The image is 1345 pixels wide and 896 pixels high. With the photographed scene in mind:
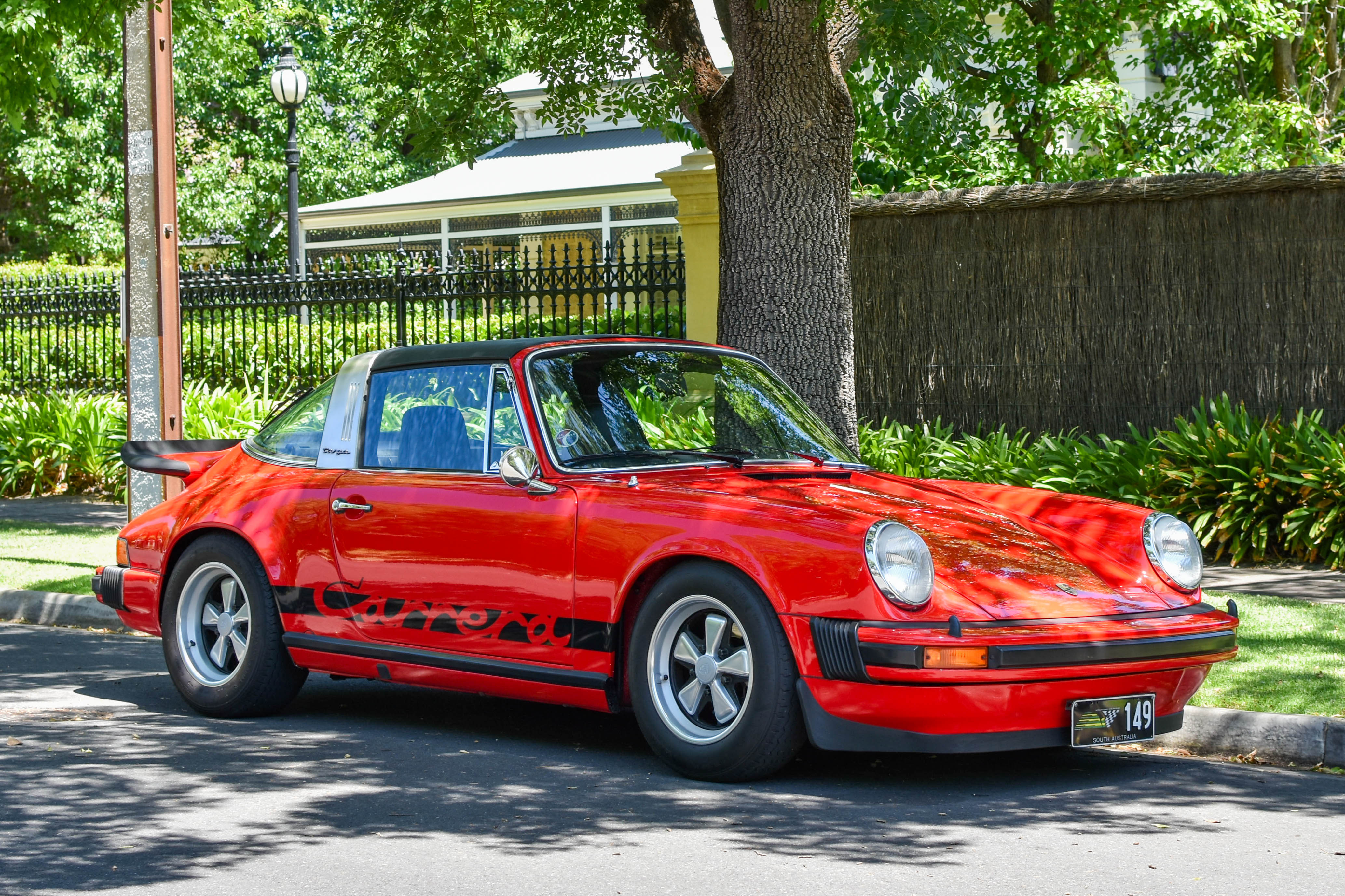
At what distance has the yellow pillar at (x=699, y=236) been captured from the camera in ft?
43.9

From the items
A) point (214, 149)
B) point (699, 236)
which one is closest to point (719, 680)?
point (699, 236)

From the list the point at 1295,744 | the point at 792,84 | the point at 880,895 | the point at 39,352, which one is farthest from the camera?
the point at 39,352

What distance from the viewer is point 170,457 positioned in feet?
24.6

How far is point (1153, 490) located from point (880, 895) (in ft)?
23.6

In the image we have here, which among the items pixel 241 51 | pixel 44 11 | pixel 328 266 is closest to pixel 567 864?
pixel 44 11

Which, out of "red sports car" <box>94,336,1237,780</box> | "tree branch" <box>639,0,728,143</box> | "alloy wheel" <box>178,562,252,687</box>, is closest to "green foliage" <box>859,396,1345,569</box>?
"tree branch" <box>639,0,728,143</box>

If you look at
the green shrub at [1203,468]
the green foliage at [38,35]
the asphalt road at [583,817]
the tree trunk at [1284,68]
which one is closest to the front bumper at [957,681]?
the asphalt road at [583,817]

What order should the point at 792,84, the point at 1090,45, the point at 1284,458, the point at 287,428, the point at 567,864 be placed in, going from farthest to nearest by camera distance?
the point at 1090,45
the point at 1284,458
the point at 792,84
the point at 287,428
the point at 567,864

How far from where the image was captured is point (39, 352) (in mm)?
18516

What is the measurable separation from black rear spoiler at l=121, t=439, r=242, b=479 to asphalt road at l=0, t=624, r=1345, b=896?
118 cm

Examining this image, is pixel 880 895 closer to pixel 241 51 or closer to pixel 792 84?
pixel 792 84

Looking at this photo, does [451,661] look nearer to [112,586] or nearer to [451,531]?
[451,531]

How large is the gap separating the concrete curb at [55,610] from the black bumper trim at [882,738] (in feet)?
18.4

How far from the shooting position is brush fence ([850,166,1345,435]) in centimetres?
1114
